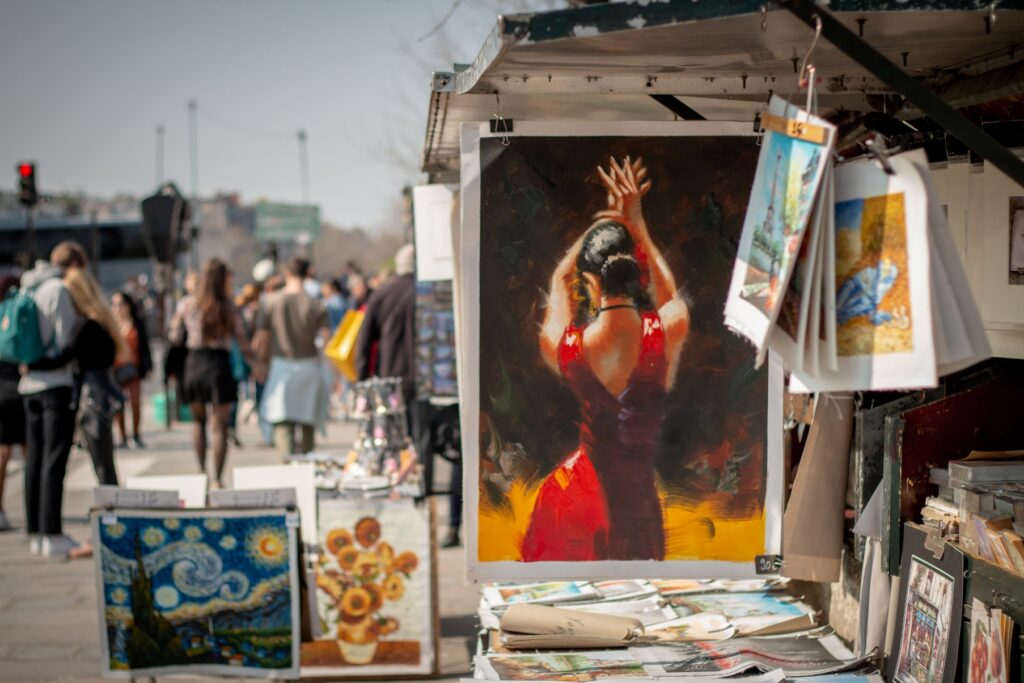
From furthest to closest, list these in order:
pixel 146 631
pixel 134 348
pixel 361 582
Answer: pixel 134 348 → pixel 361 582 → pixel 146 631

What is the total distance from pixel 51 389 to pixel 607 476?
243 inches

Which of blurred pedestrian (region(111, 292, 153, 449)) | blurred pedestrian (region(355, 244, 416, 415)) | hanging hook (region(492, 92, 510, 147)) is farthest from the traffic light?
hanging hook (region(492, 92, 510, 147))

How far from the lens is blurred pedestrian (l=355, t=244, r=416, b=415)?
28.9 feet

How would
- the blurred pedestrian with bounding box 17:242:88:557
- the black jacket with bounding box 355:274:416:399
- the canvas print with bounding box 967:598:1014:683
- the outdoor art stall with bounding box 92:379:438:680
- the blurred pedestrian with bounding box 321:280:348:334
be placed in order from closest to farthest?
the canvas print with bounding box 967:598:1014:683 → the outdoor art stall with bounding box 92:379:438:680 → the blurred pedestrian with bounding box 17:242:88:557 → the black jacket with bounding box 355:274:416:399 → the blurred pedestrian with bounding box 321:280:348:334

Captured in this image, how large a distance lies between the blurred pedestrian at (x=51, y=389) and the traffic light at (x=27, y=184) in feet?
21.2

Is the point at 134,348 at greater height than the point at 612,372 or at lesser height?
lesser

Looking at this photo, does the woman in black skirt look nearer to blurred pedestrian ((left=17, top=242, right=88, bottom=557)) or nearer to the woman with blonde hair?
the woman with blonde hair

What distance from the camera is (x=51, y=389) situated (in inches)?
330

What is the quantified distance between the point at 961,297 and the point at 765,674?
64.3 inches

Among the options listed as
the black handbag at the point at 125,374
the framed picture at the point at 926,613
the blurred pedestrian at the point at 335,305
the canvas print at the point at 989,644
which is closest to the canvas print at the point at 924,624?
the framed picture at the point at 926,613

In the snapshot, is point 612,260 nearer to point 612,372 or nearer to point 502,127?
point 612,372

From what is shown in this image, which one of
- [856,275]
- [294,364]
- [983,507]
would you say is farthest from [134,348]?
[856,275]

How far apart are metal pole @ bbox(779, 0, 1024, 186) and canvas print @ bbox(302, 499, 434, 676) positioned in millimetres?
3650

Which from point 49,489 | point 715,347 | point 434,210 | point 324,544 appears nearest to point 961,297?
point 715,347
